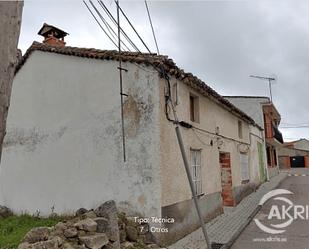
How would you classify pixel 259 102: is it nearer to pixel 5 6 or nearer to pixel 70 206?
pixel 70 206

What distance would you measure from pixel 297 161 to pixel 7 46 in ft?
163

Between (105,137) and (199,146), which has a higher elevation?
(105,137)

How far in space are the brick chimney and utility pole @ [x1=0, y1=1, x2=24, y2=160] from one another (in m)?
9.49

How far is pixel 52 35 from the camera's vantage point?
11375 millimetres

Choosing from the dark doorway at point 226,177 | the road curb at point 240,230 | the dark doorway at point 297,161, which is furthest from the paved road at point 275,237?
the dark doorway at point 297,161

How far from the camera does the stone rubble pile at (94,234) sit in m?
5.66

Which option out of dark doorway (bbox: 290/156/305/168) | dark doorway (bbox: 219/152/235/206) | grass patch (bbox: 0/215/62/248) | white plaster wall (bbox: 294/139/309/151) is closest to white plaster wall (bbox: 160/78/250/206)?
dark doorway (bbox: 219/152/235/206)

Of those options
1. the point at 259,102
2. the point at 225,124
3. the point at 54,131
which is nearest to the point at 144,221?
the point at 54,131

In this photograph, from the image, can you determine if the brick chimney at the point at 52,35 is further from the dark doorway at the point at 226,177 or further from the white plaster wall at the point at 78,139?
the dark doorway at the point at 226,177

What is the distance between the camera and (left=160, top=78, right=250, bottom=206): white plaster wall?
7.84 m

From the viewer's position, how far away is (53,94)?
9766 millimetres

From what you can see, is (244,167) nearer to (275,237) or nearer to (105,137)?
(275,237)

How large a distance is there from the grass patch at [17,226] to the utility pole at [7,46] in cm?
544

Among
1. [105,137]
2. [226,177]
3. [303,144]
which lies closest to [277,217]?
[226,177]
